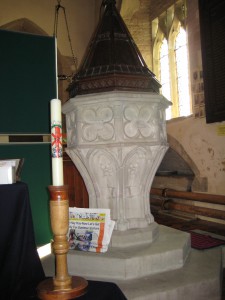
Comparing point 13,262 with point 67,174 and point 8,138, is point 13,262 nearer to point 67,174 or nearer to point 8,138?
point 8,138

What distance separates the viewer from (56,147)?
4.09ft

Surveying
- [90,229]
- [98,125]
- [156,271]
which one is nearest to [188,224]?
[156,271]

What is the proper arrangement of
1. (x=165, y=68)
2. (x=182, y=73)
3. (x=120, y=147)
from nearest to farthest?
1. (x=120, y=147)
2. (x=182, y=73)
3. (x=165, y=68)

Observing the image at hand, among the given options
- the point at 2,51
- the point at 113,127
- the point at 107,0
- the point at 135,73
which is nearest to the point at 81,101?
the point at 113,127

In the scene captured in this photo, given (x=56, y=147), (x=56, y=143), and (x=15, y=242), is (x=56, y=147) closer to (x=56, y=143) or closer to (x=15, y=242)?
(x=56, y=143)

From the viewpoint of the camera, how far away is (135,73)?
2.10 meters

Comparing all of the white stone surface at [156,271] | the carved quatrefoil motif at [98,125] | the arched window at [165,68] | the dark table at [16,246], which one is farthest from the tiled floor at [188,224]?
the dark table at [16,246]

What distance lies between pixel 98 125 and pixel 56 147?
0.85 m

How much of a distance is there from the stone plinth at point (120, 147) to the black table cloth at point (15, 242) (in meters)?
0.79

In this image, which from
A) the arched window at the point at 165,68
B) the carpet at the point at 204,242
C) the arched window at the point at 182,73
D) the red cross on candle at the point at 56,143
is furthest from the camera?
the arched window at the point at 165,68

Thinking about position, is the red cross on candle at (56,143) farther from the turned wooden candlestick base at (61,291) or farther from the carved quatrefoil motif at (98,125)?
the carved quatrefoil motif at (98,125)

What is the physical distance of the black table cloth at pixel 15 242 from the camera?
1317 millimetres

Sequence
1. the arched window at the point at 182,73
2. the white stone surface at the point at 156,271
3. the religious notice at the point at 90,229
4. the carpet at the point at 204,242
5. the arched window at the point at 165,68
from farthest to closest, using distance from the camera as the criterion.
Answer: the arched window at the point at 165,68, the arched window at the point at 182,73, the carpet at the point at 204,242, the religious notice at the point at 90,229, the white stone surface at the point at 156,271

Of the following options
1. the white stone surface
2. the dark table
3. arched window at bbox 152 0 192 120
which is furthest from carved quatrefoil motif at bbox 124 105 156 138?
arched window at bbox 152 0 192 120
